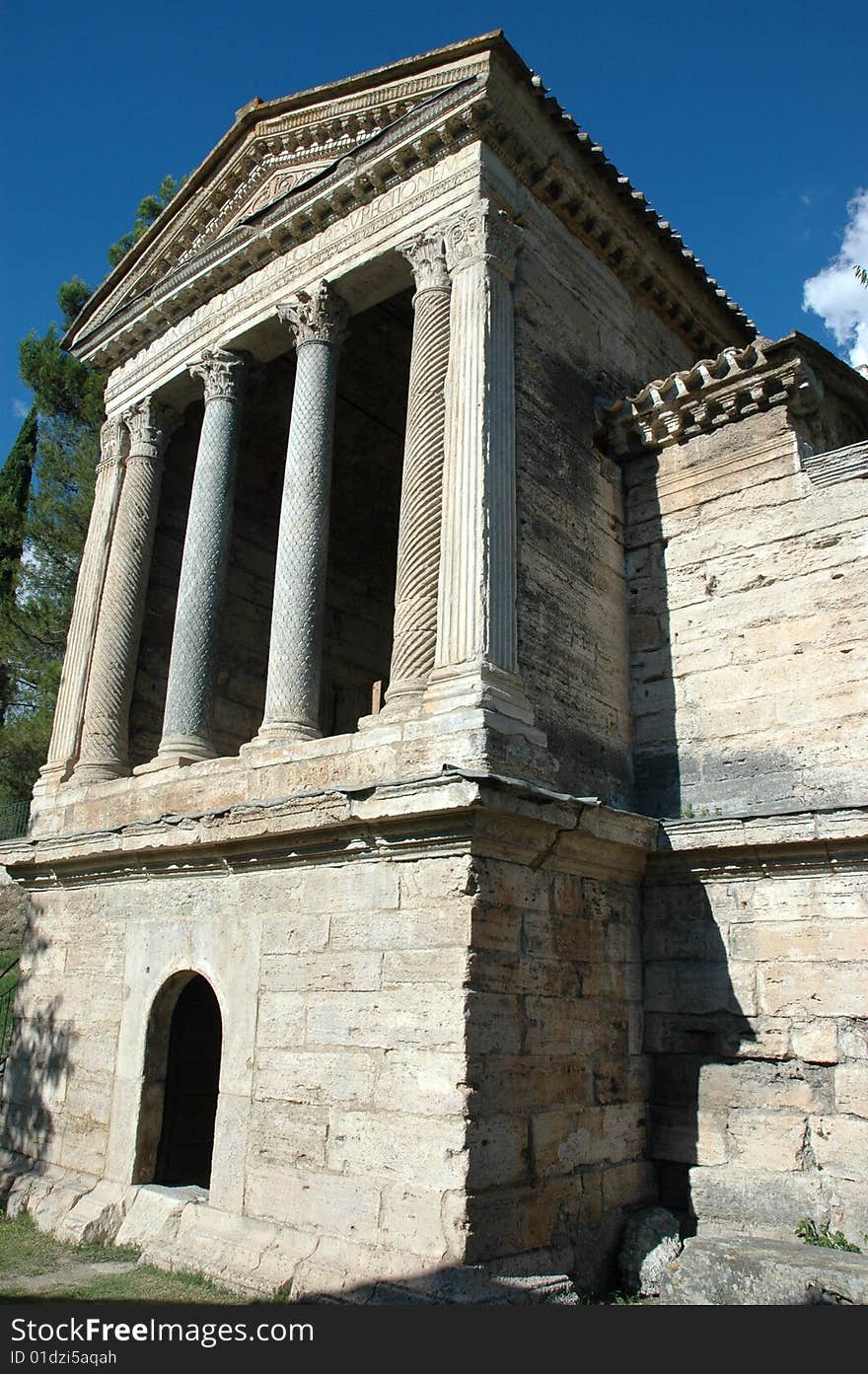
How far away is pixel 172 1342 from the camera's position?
513cm

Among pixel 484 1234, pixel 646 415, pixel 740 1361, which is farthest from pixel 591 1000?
pixel 646 415

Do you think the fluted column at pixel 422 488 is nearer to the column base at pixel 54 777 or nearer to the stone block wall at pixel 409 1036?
the stone block wall at pixel 409 1036

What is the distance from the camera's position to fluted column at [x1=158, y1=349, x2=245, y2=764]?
9.30 m

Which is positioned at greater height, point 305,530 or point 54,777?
point 305,530

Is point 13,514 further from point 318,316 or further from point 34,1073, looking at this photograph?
point 34,1073

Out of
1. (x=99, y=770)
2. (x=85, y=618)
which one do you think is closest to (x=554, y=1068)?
(x=99, y=770)

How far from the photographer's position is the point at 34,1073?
905cm

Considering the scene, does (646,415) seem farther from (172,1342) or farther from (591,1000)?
(172,1342)

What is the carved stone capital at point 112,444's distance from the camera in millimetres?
11524

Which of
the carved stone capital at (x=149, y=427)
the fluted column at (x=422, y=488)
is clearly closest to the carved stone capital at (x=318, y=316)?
the fluted column at (x=422, y=488)

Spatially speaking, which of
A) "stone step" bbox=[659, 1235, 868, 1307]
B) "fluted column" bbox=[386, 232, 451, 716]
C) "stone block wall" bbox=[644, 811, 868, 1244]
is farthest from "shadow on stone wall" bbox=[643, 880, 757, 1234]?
"fluted column" bbox=[386, 232, 451, 716]

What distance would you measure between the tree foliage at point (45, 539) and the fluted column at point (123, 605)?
616cm

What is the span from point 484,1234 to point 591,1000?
182cm

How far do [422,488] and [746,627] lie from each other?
2.79 m
